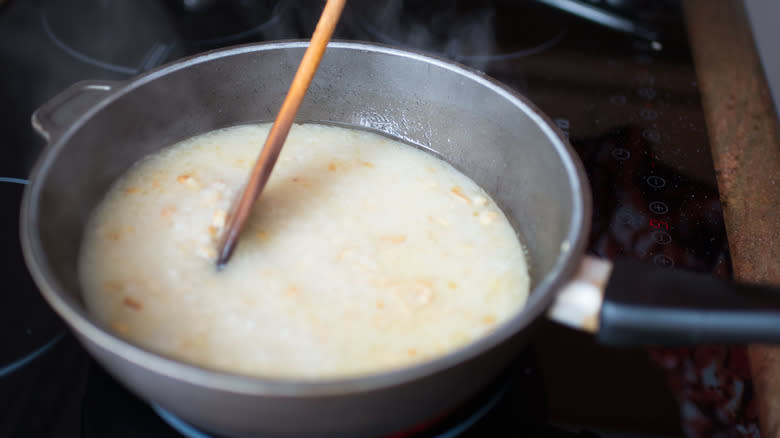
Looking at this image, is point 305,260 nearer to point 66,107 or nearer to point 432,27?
point 66,107

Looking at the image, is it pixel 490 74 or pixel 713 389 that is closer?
pixel 713 389

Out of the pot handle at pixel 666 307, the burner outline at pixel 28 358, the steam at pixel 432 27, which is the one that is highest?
the pot handle at pixel 666 307

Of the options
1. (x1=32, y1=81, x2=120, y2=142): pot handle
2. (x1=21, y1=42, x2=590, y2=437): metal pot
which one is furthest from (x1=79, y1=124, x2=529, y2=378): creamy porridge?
(x1=32, y1=81, x2=120, y2=142): pot handle

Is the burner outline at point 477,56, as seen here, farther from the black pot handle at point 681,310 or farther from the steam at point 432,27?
the black pot handle at point 681,310

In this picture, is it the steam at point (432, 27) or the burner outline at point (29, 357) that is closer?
the burner outline at point (29, 357)

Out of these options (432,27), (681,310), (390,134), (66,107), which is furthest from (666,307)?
(432,27)

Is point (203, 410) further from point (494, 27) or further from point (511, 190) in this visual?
point (494, 27)

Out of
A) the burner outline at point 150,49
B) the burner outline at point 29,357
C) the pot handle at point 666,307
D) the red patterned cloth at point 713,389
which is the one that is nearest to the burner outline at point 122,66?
the burner outline at point 150,49
